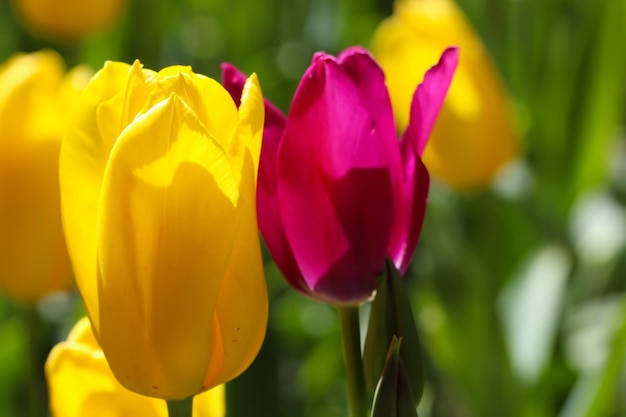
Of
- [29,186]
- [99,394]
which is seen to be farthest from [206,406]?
[29,186]

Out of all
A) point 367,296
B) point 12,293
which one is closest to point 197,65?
point 12,293

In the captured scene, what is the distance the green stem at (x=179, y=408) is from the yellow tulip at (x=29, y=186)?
555mm

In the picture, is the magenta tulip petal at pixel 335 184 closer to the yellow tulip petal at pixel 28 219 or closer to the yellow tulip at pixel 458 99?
the yellow tulip petal at pixel 28 219

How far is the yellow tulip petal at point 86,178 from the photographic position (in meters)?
0.54

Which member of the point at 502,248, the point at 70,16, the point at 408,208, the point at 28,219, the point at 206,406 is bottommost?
the point at 502,248

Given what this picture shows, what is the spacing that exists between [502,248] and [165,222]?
142 centimetres

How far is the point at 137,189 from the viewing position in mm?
521

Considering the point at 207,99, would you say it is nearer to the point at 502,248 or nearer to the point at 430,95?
the point at 430,95

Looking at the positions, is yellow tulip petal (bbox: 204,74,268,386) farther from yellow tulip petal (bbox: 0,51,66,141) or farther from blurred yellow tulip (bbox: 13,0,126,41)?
blurred yellow tulip (bbox: 13,0,126,41)

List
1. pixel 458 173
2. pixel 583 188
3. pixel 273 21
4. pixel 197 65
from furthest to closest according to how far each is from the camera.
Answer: pixel 273 21, pixel 197 65, pixel 583 188, pixel 458 173

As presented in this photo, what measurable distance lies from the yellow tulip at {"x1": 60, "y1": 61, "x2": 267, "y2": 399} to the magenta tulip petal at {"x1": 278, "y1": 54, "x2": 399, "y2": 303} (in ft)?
0.21

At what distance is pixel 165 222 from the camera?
1.73 feet

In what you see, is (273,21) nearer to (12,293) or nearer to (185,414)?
(12,293)

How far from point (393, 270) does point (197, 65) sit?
1.76m
